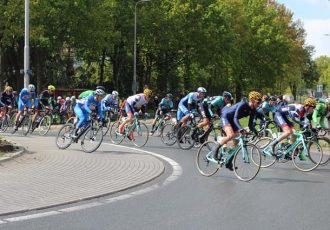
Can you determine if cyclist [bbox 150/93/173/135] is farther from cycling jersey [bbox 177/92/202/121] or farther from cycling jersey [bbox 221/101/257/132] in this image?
cycling jersey [bbox 221/101/257/132]

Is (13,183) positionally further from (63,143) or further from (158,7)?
(158,7)

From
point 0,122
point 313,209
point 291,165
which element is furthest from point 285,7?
point 313,209

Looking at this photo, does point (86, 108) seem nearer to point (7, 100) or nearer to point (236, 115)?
point (236, 115)

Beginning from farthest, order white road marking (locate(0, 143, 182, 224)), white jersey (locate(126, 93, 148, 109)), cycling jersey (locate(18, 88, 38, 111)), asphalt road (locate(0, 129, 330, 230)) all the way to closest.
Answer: cycling jersey (locate(18, 88, 38, 111)), white jersey (locate(126, 93, 148, 109)), white road marking (locate(0, 143, 182, 224)), asphalt road (locate(0, 129, 330, 230))

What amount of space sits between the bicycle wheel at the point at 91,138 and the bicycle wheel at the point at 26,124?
5.41 meters

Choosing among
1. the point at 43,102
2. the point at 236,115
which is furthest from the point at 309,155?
the point at 43,102

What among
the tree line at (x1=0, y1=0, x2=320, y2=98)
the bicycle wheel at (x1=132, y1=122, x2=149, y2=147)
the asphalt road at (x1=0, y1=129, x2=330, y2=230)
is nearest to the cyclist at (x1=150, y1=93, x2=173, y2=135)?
the bicycle wheel at (x1=132, y1=122, x2=149, y2=147)

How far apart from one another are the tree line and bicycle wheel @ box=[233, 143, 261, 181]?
22892 millimetres

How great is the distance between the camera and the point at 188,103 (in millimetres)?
15469

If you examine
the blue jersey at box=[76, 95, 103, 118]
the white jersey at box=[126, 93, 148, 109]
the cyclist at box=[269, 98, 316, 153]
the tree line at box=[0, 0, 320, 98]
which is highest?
the tree line at box=[0, 0, 320, 98]

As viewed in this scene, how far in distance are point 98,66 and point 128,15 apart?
9.36m

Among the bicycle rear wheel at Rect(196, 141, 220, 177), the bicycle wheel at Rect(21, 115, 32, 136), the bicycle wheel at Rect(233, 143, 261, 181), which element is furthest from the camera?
the bicycle wheel at Rect(21, 115, 32, 136)

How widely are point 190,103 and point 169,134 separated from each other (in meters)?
1.38

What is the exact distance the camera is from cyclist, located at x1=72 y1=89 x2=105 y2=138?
46.5 feet
